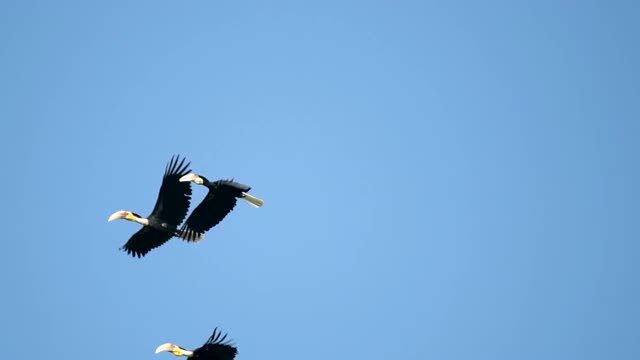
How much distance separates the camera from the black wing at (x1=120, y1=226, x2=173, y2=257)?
45.3 m

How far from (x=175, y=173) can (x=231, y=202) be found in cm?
240

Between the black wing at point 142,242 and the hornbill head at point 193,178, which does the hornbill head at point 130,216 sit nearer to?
the black wing at point 142,242

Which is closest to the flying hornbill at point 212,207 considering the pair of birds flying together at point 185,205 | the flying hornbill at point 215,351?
the pair of birds flying together at point 185,205

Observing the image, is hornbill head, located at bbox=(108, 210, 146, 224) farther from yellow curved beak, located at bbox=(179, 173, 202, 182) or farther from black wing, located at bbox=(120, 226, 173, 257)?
yellow curved beak, located at bbox=(179, 173, 202, 182)

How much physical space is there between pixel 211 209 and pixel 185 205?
995mm

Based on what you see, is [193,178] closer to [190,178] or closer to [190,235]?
Result: [190,178]

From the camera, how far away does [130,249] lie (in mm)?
45562

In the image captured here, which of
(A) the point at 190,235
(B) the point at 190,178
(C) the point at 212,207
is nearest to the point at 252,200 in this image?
(C) the point at 212,207

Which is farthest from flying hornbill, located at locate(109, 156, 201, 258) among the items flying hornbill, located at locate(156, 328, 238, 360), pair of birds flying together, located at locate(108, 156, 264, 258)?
flying hornbill, located at locate(156, 328, 238, 360)

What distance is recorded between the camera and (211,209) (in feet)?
146

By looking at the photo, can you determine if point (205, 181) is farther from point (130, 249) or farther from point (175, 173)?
point (130, 249)

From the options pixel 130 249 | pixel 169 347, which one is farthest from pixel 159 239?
pixel 169 347

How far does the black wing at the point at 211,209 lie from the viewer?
44.1 metres

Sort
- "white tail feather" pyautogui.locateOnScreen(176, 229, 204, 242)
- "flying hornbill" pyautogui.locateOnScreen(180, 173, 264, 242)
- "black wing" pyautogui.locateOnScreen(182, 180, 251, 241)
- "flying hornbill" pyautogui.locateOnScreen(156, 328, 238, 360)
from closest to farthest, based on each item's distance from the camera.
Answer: "flying hornbill" pyautogui.locateOnScreen(156, 328, 238, 360) → "flying hornbill" pyautogui.locateOnScreen(180, 173, 264, 242) → "black wing" pyautogui.locateOnScreen(182, 180, 251, 241) → "white tail feather" pyautogui.locateOnScreen(176, 229, 204, 242)
